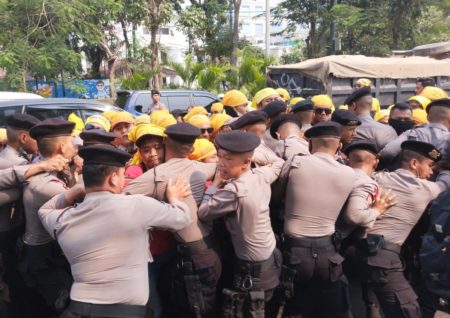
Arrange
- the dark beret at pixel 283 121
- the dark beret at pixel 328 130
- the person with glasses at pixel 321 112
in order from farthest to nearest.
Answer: the person with glasses at pixel 321 112
the dark beret at pixel 283 121
the dark beret at pixel 328 130

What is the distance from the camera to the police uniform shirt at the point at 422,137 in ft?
13.0

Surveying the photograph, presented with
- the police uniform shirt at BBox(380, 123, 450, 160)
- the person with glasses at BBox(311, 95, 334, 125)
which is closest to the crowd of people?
the police uniform shirt at BBox(380, 123, 450, 160)

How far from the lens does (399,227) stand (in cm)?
339

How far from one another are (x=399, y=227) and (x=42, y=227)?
2487 millimetres

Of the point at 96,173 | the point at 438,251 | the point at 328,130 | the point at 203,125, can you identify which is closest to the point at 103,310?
the point at 96,173

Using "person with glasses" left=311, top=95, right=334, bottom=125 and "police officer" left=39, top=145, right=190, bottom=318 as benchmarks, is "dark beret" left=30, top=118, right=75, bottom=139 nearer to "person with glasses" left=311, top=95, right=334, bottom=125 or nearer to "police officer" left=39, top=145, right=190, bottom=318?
"police officer" left=39, top=145, right=190, bottom=318

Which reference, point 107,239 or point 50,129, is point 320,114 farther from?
point 107,239

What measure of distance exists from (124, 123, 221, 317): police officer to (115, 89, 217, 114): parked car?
8.15 m

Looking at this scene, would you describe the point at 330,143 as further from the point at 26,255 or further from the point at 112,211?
the point at 26,255

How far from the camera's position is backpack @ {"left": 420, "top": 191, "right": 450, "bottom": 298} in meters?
2.86

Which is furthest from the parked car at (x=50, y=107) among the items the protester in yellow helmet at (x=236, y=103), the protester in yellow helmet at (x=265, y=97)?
the protester in yellow helmet at (x=265, y=97)

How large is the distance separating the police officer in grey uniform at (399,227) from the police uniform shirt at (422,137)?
615mm

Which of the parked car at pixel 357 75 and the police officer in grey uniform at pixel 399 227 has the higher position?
the parked car at pixel 357 75

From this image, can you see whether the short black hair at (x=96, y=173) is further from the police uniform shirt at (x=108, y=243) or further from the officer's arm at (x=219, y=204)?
the officer's arm at (x=219, y=204)
